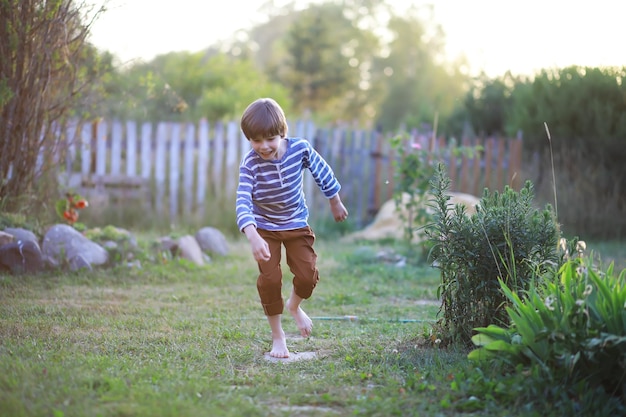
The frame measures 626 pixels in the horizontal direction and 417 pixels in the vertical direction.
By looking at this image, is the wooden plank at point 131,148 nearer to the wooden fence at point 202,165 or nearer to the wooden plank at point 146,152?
the wooden fence at point 202,165

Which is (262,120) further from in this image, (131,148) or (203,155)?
(131,148)

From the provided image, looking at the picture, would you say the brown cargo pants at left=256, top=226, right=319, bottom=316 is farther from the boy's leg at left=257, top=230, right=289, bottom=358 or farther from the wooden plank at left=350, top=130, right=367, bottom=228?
the wooden plank at left=350, top=130, right=367, bottom=228

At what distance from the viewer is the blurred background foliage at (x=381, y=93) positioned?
21.6 feet

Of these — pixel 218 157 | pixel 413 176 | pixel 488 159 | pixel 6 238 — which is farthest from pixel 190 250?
pixel 488 159

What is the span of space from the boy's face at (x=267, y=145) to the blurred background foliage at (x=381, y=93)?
1.54 m

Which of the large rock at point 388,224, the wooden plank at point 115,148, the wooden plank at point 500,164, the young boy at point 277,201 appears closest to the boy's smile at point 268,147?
the young boy at point 277,201

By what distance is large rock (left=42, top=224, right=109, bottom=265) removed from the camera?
238 inches

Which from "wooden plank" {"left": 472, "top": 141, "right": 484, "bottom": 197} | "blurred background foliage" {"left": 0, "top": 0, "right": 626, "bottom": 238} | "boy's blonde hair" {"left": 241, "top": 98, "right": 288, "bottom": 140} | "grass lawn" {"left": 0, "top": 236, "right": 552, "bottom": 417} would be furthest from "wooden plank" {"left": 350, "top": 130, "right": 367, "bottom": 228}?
"boy's blonde hair" {"left": 241, "top": 98, "right": 288, "bottom": 140}

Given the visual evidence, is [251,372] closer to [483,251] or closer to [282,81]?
[483,251]

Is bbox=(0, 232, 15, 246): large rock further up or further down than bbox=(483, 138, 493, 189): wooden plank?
further down

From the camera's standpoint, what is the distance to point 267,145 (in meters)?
3.71

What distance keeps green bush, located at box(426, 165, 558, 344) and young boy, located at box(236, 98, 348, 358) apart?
26.3 inches

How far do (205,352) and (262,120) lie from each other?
133 centimetres

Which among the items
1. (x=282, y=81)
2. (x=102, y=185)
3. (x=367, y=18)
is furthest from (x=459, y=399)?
(x=367, y=18)
